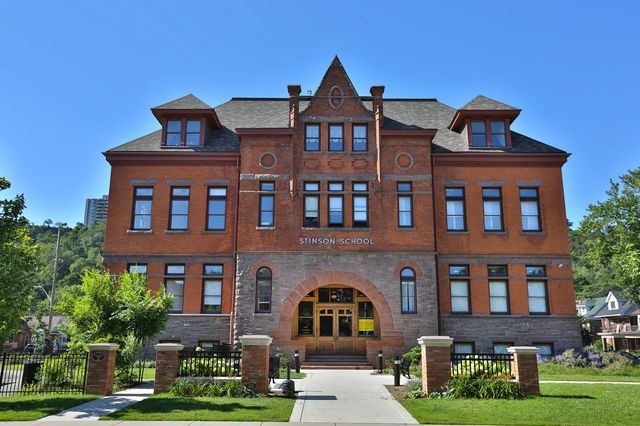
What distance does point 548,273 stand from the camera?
93.9 ft

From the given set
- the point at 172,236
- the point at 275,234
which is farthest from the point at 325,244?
the point at 172,236

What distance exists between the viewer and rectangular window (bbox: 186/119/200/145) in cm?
3061

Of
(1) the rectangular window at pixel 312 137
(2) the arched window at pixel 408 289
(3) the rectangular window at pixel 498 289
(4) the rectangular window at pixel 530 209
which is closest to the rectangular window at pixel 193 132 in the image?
A: (1) the rectangular window at pixel 312 137

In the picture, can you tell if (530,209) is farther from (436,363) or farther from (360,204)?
(436,363)

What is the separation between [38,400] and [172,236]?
14691mm

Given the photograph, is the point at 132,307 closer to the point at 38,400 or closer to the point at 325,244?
the point at 38,400

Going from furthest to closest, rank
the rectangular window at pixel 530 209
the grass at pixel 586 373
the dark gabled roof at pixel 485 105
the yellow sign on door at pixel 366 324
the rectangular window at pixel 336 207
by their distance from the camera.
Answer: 1. the dark gabled roof at pixel 485 105
2. the rectangular window at pixel 530 209
3. the yellow sign on door at pixel 366 324
4. the rectangular window at pixel 336 207
5. the grass at pixel 586 373

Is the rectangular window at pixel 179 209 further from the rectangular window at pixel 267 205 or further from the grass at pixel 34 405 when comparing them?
the grass at pixel 34 405

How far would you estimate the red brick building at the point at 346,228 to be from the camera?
27500mm

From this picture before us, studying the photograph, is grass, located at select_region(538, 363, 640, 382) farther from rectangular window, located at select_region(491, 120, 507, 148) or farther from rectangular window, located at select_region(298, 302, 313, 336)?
rectangular window, located at select_region(491, 120, 507, 148)

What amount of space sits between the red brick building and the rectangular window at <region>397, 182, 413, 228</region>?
0.08m

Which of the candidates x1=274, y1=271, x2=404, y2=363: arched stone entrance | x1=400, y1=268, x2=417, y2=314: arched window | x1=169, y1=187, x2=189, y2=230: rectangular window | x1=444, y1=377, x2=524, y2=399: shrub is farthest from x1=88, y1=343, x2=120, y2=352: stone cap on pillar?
x1=400, y1=268, x2=417, y2=314: arched window

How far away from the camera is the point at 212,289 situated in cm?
2859

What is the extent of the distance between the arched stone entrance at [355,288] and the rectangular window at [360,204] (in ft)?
9.42
